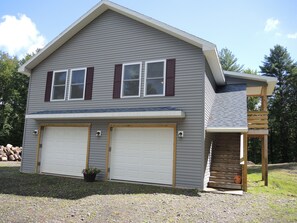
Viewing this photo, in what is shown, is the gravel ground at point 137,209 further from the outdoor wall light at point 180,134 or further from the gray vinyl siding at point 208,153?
the outdoor wall light at point 180,134

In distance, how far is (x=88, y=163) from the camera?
35.0ft

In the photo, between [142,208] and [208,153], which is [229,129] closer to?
[208,153]

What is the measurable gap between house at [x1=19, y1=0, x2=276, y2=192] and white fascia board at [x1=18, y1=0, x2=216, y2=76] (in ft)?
0.14

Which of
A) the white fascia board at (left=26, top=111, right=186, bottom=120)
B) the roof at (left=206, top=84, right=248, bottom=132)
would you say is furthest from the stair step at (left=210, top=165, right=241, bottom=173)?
the white fascia board at (left=26, top=111, right=186, bottom=120)

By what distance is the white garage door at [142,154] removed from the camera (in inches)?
376

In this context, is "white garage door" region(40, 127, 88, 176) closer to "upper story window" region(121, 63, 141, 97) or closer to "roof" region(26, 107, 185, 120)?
"roof" region(26, 107, 185, 120)

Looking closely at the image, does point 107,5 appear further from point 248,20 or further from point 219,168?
point 219,168

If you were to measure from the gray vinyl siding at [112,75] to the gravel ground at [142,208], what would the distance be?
6.37ft

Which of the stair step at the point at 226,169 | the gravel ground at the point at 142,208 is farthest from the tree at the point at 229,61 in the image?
the gravel ground at the point at 142,208

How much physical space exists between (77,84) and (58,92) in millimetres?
1134

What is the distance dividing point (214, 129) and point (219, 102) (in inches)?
100

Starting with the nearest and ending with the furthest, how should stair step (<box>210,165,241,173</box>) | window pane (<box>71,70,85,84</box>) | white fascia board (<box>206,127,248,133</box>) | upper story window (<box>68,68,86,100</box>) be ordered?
1. white fascia board (<box>206,127,248,133</box>)
2. stair step (<box>210,165,241,173</box>)
3. upper story window (<box>68,68,86,100</box>)
4. window pane (<box>71,70,85,84</box>)

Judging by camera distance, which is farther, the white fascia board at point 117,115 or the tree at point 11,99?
the tree at point 11,99

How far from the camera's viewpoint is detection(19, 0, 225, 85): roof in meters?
9.25
